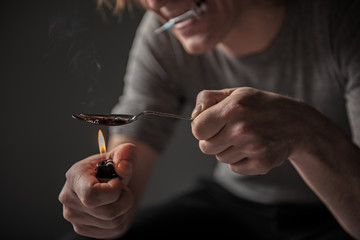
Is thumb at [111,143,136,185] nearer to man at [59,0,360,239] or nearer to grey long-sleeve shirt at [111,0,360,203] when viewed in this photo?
man at [59,0,360,239]

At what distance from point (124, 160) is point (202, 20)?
0.43 meters

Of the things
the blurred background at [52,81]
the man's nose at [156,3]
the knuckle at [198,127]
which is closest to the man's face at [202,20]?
the man's nose at [156,3]

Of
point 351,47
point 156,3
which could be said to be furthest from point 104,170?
point 351,47

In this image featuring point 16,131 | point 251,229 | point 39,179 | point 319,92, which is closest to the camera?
point 16,131

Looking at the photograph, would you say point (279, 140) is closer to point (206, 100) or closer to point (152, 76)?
point (206, 100)

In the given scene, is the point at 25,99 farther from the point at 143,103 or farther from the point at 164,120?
the point at 164,120

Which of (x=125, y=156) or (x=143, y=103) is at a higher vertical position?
(x=125, y=156)

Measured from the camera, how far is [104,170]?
0.63m

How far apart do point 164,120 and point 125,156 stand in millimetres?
526

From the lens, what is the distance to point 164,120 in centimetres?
118

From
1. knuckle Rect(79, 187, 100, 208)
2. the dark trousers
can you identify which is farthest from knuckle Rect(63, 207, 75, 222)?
the dark trousers

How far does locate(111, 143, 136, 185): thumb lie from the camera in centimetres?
64

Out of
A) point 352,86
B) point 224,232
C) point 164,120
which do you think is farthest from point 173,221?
point 352,86

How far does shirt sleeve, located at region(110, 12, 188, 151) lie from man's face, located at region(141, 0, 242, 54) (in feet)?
0.76
